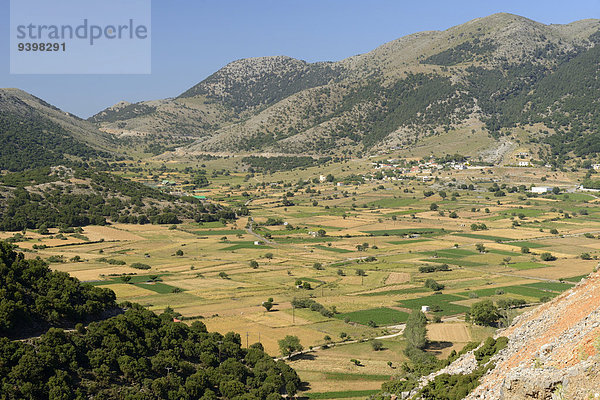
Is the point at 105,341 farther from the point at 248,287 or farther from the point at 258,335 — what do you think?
the point at 248,287

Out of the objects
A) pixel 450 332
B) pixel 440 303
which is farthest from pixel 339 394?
pixel 440 303

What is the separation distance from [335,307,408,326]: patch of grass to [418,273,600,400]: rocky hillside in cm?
3737

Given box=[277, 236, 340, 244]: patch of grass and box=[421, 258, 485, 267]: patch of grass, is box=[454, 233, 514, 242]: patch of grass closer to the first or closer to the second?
box=[421, 258, 485, 267]: patch of grass

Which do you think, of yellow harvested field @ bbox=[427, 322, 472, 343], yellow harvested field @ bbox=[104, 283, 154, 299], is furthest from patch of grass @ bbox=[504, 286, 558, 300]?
yellow harvested field @ bbox=[104, 283, 154, 299]

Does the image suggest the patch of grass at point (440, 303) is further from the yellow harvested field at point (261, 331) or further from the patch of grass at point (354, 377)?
the patch of grass at point (354, 377)

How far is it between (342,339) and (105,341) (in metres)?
31.4

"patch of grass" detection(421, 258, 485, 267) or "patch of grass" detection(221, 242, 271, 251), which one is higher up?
"patch of grass" detection(221, 242, 271, 251)

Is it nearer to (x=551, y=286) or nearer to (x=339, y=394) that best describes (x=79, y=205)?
(x=551, y=286)

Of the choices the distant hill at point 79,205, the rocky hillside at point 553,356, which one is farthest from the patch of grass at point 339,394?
the distant hill at point 79,205

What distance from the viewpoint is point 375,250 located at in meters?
136

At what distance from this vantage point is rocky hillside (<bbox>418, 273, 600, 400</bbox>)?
84.5 ft

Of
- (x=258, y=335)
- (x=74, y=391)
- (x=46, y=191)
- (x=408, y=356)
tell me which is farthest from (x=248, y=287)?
(x=46, y=191)

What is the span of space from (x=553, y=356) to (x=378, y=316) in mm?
54138

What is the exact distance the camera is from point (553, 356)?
29.3m
